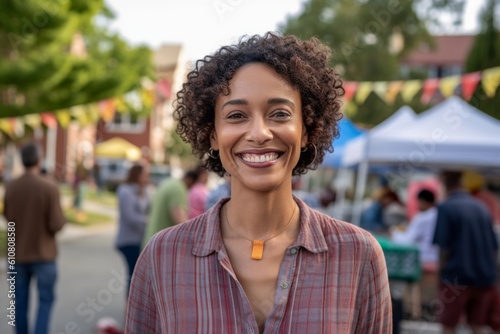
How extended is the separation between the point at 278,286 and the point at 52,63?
13569mm

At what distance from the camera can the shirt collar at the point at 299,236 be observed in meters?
1.83

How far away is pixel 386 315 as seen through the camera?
6.16 ft

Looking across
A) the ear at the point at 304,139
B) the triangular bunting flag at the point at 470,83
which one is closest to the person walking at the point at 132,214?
the ear at the point at 304,139

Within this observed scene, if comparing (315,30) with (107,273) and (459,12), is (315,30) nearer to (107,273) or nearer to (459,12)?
(459,12)

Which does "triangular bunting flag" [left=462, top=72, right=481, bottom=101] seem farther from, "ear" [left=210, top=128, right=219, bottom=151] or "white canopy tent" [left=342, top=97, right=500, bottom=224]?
"ear" [left=210, top=128, right=219, bottom=151]

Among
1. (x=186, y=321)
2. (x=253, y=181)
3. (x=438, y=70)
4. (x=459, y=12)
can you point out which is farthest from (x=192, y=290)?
(x=438, y=70)

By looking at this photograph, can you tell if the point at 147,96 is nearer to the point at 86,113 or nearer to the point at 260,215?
the point at 86,113

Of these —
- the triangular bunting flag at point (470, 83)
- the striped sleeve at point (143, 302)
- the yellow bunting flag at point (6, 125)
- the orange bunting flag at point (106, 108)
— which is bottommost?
the striped sleeve at point (143, 302)

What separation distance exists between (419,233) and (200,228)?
21.0 feet

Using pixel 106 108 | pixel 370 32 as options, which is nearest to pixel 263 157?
pixel 106 108

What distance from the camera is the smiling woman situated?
5.80ft

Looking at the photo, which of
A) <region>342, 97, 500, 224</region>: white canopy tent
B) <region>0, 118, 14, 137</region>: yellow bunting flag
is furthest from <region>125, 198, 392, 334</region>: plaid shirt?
<region>0, 118, 14, 137</region>: yellow bunting flag

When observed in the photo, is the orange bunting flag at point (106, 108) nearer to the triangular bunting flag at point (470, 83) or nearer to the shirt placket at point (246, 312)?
the triangular bunting flag at point (470, 83)

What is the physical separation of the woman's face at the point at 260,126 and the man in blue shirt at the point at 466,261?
4.53 metres
